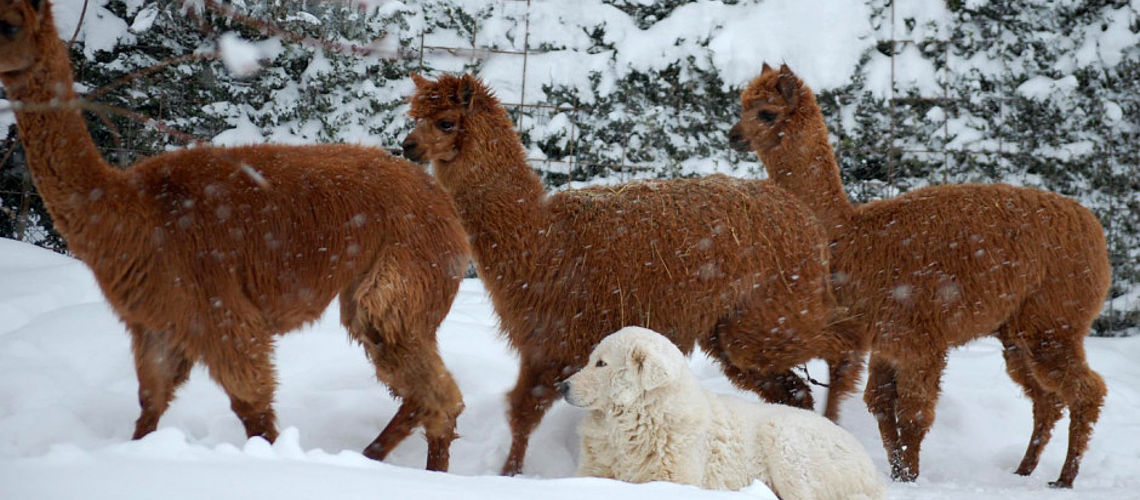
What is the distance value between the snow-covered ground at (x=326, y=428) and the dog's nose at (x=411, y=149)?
945 millimetres

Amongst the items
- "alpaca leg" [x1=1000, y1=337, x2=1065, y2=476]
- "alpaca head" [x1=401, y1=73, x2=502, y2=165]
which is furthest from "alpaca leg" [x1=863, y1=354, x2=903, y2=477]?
"alpaca head" [x1=401, y1=73, x2=502, y2=165]

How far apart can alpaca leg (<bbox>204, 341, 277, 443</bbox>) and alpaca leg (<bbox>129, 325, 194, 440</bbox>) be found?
A: 0.28 meters

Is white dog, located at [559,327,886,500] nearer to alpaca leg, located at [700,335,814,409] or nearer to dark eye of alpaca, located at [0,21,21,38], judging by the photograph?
alpaca leg, located at [700,335,814,409]

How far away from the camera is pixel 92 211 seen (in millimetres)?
3445

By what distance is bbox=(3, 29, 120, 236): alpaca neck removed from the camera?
3.33 m

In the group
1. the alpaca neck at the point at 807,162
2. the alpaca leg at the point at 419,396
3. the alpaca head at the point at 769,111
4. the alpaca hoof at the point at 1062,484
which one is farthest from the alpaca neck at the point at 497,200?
the alpaca hoof at the point at 1062,484

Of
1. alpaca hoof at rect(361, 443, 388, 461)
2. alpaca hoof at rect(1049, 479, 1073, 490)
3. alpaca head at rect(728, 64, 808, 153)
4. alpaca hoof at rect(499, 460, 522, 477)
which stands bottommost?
alpaca hoof at rect(499, 460, 522, 477)

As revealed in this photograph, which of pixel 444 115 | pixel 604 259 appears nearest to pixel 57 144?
pixel 444 115

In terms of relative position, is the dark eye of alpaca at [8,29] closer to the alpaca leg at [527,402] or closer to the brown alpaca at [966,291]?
the alpaca leg at [527,402]

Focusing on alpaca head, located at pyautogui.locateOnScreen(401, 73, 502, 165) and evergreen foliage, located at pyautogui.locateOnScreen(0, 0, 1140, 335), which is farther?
evergreen foliage, located at pyautogui.locateOnScreen(0, 0, 1140, 335)

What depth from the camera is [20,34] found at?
3.19 meters

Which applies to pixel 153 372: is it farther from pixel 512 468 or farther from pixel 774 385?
pixel 774 385

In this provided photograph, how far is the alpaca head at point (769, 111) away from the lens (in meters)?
5.29

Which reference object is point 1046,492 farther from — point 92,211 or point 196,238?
point 92,211
